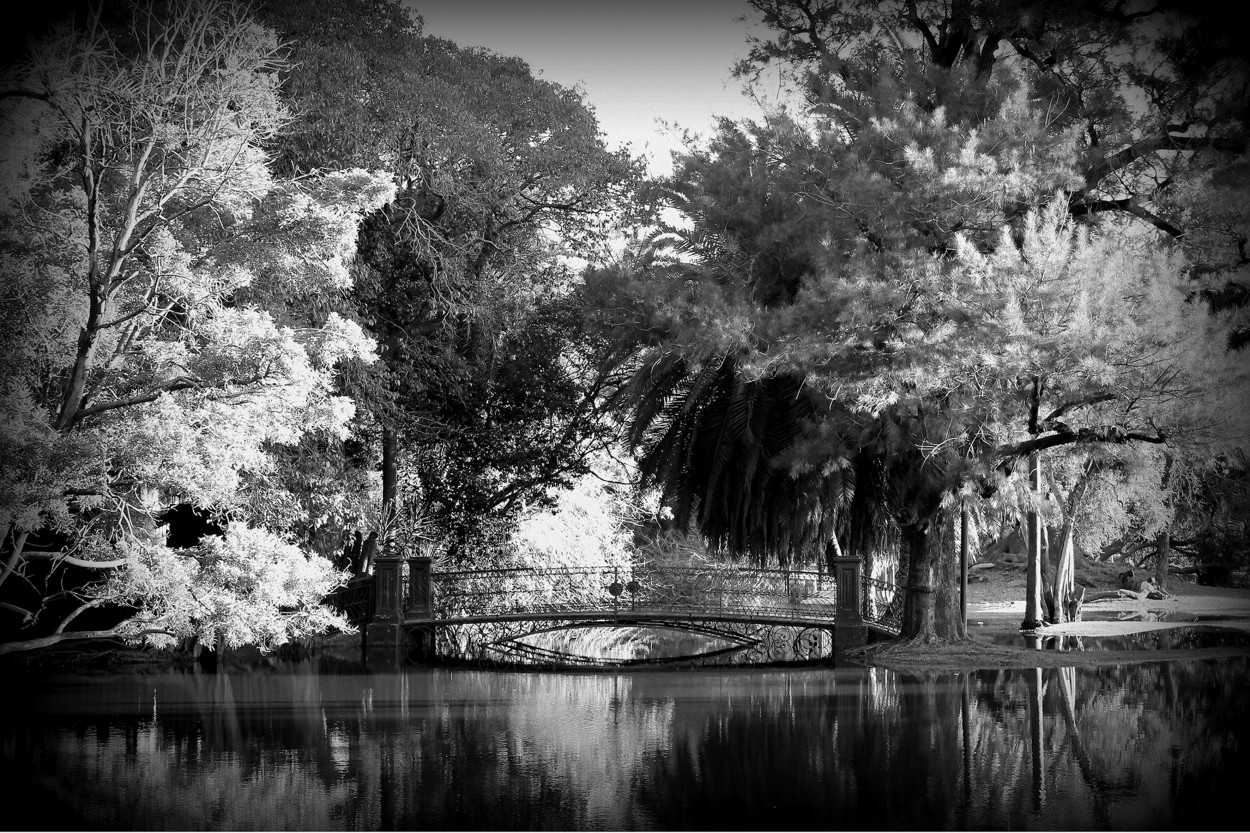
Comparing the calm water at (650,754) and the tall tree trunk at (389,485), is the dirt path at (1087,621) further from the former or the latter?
the tall tree trunk at (389,485)

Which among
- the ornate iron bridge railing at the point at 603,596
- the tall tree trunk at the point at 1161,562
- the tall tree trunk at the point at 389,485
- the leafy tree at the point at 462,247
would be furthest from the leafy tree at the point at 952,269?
the tall tree trunk at the point at 1161,562

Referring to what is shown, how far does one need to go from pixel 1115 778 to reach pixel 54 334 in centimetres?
1271

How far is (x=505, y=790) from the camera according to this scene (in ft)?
27.9

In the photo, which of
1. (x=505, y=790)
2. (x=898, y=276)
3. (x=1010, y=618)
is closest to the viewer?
(x=505, y=790)

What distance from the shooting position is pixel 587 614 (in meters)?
21.4

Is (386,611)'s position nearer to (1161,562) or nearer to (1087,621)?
(1087,621)

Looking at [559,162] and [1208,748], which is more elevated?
[559,162]

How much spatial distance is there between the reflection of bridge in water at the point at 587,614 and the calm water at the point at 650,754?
14.8ft

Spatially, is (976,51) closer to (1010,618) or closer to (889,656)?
(889,656)

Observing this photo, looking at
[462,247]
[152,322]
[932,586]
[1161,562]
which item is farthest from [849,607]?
[1161,562]

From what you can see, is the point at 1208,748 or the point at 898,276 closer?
the point at 1208,748

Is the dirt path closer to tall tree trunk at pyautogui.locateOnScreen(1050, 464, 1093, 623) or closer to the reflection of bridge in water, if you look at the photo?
tall tree trunk at pyautogui.locateOnScreen(1050, 464, 1093, 623)

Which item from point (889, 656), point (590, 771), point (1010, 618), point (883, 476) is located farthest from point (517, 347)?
point (590, 771)

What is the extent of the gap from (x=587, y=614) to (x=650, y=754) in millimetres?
11304
